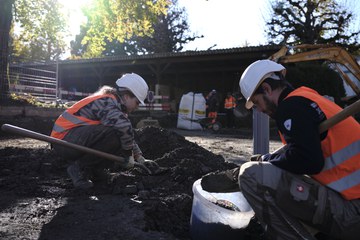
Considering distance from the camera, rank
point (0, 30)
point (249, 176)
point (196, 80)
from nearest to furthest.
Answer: point (249, 176) → point (0, 30) → point (196, 80)

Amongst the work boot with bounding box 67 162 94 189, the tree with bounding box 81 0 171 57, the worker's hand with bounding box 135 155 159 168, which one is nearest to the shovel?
the work boot with bounding box 67 162 94 189

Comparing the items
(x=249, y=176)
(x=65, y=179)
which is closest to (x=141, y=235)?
(x=249, y=176)

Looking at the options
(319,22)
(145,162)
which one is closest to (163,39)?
(319,22)

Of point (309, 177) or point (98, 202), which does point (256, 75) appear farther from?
point (98, 202)

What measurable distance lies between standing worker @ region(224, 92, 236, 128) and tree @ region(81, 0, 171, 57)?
4.69 metres

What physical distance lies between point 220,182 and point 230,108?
45.3 ft

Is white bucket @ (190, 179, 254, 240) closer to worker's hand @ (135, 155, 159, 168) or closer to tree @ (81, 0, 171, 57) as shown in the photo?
worker's hand @ (135, 155, 159, 168)

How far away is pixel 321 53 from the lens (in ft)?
29.6

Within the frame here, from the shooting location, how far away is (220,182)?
8.64ft

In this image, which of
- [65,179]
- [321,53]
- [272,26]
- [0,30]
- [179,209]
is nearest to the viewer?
[179,209]

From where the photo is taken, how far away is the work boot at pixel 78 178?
3.66 metres

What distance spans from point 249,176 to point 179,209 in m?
1.01

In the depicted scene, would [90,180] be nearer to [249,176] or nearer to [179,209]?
[179,209]

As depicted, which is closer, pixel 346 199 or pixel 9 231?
pixel 346 199
